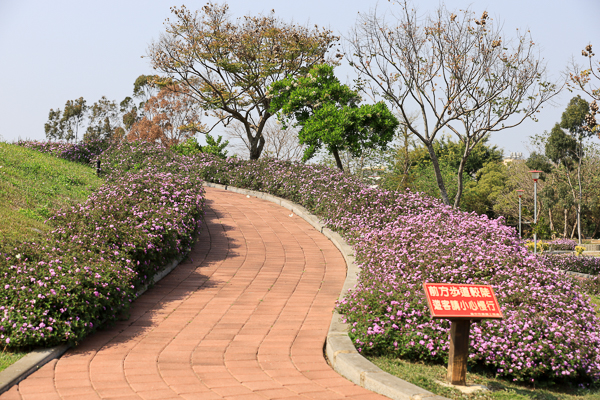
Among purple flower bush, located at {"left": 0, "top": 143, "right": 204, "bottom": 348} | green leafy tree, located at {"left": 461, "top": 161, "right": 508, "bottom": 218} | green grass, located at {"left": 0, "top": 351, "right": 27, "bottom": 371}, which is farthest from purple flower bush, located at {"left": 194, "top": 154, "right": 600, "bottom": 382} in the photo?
green leafy tree, located at {"left": 461, "top": 161, "right": 508, "bottom": 218}

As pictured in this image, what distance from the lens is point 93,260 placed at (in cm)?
547

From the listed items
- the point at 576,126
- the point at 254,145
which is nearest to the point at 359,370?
the point at 254,145

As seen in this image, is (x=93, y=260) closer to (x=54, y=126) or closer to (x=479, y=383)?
(x=479, y=383)

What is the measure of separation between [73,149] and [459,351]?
15.9 metres

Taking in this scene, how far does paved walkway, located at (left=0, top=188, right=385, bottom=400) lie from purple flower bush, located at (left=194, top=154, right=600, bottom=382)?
2.18 feet

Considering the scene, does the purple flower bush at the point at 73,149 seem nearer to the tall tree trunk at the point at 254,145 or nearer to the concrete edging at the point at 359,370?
the tall tree trunk at the point at 254,145

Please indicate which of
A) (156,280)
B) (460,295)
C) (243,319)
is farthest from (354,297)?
(156,280)

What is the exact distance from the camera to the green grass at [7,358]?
393cm

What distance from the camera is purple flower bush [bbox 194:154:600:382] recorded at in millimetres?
4547

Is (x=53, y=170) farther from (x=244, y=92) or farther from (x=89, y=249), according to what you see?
(x=244, y=92)

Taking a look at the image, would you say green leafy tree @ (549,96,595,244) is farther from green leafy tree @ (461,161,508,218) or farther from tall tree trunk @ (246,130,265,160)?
tall tree trunk @ (246,130,265,160)

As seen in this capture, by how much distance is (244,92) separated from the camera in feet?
78.9

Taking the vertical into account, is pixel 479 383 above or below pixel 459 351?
below

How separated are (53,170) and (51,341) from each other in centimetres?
872
